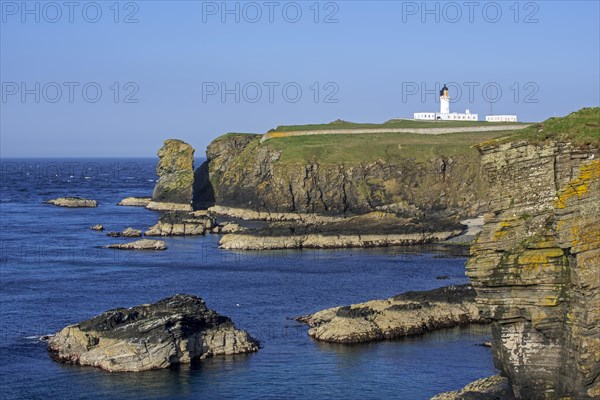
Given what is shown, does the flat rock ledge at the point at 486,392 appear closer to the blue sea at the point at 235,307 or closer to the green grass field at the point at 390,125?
the blue sea at the point at 235,307

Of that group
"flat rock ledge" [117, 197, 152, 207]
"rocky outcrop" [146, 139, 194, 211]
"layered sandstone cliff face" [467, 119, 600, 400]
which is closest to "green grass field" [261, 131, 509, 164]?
"rocky outcrop" [146, 139, 194, 211]

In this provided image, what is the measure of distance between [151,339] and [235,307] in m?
15.9

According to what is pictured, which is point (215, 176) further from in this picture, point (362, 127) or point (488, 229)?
point (488, 229)

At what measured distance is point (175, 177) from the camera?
142875 mm

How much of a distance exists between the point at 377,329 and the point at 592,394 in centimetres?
2635

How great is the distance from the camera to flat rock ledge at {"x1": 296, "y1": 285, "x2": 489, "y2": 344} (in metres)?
50.5

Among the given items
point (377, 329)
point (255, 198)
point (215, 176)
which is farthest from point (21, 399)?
point (215, 176)

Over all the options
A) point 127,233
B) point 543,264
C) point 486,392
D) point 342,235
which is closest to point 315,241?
point 342,235

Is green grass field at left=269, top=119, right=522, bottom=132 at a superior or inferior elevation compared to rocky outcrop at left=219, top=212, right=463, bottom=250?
superior

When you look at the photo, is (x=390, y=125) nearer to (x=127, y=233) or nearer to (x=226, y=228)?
(x=226, y=228)

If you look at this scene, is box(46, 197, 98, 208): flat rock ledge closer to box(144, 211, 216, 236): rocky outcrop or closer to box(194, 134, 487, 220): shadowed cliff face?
box(194, 134, 487, 220): shadowed cliff face

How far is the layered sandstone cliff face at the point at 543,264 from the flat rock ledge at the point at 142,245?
68.3 metres

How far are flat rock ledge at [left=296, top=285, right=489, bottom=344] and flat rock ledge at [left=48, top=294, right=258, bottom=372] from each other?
503cm

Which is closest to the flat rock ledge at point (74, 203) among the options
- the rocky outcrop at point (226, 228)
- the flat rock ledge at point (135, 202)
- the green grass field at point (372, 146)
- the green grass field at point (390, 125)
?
the flat rock ledge at point (135, 202)
